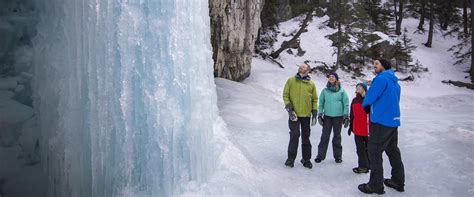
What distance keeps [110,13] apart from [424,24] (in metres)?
27.0

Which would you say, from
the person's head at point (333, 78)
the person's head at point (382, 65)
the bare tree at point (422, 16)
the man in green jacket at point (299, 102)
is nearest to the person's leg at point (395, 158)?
the person's head at point (382, 65)

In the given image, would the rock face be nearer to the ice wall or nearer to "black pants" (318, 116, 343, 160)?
"black pants" (318, 116, 343, 160)

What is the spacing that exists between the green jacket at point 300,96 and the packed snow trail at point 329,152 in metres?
0.96

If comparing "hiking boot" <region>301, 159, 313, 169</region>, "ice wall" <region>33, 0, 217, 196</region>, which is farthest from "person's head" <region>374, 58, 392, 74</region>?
"ice wall" <region>33, 0, 217, 196</region>

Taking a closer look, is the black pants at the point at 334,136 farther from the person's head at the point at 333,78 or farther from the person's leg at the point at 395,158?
the person's leg at the point at 395,158

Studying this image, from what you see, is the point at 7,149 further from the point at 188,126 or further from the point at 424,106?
the point at 424,106

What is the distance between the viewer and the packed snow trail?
18.0 feet

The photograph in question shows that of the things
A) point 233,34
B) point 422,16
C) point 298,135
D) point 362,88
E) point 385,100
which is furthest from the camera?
point 422,16

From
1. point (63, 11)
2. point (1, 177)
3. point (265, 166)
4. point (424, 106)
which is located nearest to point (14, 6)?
point (63, 11)

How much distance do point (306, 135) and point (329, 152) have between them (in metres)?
1.37

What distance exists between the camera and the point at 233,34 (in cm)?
1287

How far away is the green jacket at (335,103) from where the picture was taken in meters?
6.21

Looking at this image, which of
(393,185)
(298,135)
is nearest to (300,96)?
(298,135)

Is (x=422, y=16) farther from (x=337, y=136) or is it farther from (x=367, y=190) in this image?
(x=367, y=190)
